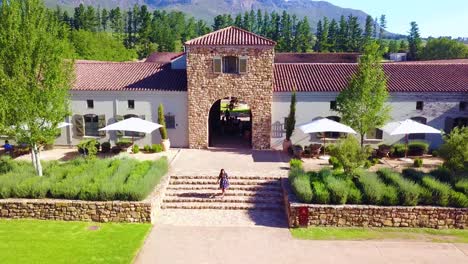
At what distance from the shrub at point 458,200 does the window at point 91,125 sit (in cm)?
2269

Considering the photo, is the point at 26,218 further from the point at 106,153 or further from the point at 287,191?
the point at 287,191

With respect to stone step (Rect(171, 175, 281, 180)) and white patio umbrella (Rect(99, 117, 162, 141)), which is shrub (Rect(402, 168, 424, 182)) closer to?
stone step (Rect(171, 175, 281, 180))

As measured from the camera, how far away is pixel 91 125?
29.4 metres

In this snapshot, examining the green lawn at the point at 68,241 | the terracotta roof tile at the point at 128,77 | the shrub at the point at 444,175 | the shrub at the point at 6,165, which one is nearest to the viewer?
the green lawn at the point at 68,241

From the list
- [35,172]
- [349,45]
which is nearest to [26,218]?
[35,172]

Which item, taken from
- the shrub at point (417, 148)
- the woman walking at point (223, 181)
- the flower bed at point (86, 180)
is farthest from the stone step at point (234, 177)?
the shrub at point (417, 148)

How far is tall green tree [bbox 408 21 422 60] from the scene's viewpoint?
10080 centimetres

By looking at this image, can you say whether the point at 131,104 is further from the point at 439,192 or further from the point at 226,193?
the point at 439,192

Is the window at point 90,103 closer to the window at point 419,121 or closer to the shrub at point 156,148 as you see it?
the shrub at point 156,148

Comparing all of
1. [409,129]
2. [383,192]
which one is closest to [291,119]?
[409,129]

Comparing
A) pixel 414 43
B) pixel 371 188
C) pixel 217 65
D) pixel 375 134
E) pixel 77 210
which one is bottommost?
pixel 77 210

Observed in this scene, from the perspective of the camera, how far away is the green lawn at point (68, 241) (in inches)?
550

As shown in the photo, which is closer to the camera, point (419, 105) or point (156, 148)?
point (156, 148)

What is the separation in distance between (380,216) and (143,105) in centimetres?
1775
